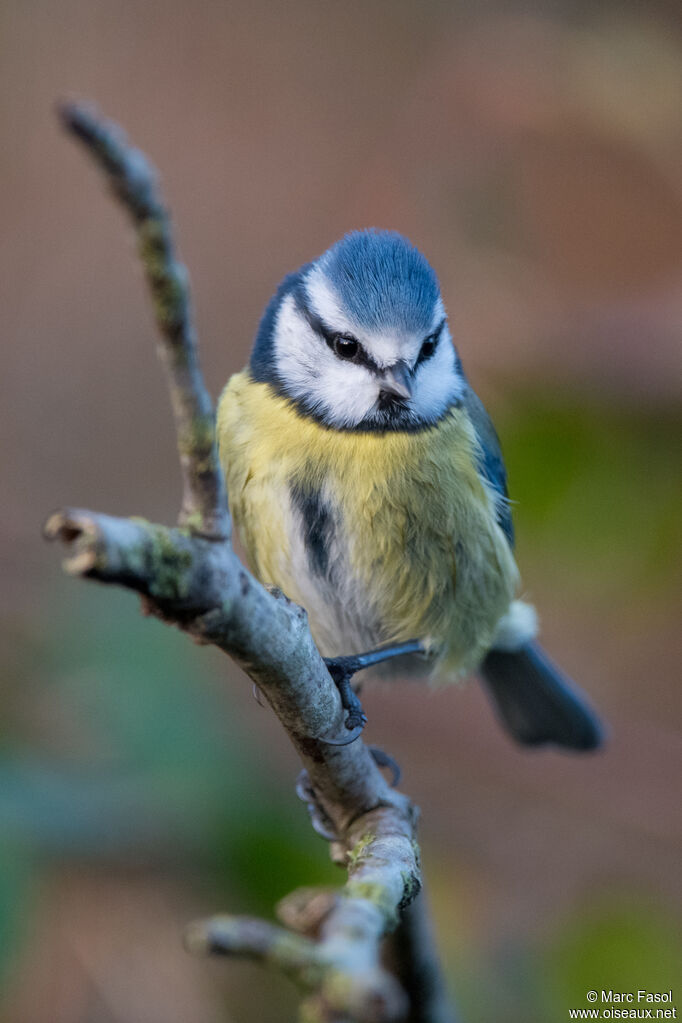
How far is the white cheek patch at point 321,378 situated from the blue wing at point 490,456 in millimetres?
263

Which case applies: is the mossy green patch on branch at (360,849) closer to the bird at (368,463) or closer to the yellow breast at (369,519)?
the bird at (368,463)

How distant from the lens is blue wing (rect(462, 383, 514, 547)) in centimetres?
169

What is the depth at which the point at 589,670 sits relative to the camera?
283cm

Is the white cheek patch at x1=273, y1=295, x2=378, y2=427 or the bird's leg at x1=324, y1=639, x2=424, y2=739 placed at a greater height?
the white cheek patch at x1=273, y1=295, x2=378, y2=427

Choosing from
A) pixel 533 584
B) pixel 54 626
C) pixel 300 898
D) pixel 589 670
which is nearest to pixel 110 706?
pixel 54 626

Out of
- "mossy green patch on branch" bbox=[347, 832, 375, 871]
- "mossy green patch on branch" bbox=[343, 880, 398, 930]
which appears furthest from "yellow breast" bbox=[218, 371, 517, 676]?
"mossy green patch on branch" bbox=[343, 880, 398, 930]

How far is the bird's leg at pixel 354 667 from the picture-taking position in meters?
1.25

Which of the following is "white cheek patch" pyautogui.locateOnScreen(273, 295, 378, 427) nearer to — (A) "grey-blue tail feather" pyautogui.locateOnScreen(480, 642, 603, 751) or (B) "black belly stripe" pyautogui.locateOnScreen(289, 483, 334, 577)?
(B) "black belly stripe" pyautogui.locateOnScreen(289, 483, 334, 577)

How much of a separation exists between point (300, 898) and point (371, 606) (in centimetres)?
62

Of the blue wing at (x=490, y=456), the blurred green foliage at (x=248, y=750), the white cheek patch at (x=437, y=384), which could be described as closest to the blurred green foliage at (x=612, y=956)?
the blurred green foliage at (x=248, y=750)

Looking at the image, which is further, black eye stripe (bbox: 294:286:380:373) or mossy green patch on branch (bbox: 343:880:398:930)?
black eye stripe (bbox: 294:286:380:373)

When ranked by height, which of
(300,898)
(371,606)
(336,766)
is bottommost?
(300,898)

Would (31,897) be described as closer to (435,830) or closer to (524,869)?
(435,830)

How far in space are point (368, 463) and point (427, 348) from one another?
0.64 ft
